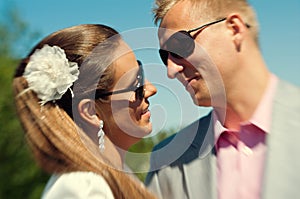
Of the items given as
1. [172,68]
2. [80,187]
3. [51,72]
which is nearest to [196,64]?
[172,68]

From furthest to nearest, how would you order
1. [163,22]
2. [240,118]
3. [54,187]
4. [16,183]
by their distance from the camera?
[16,183], [163,22], [240,118], [54,187]

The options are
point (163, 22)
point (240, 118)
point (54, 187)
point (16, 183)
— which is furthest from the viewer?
point (16, 183)

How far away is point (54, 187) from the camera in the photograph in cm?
179

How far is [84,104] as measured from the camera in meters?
1.96

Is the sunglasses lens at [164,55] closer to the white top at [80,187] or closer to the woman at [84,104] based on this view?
the woman at [84,104]

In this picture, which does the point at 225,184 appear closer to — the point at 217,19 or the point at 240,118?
the point at 240,118

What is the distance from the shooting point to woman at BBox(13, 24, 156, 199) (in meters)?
1.81

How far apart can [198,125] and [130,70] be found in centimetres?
34

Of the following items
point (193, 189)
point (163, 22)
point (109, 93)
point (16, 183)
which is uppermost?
point (163, 22)

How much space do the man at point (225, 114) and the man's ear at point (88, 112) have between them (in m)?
→ 0.29

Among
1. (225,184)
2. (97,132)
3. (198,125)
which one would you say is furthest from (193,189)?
(97,132)

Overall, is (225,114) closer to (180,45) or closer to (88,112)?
(180,45)

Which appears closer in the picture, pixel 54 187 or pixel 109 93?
pixel 54 187

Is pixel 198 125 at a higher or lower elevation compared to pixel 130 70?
lower
